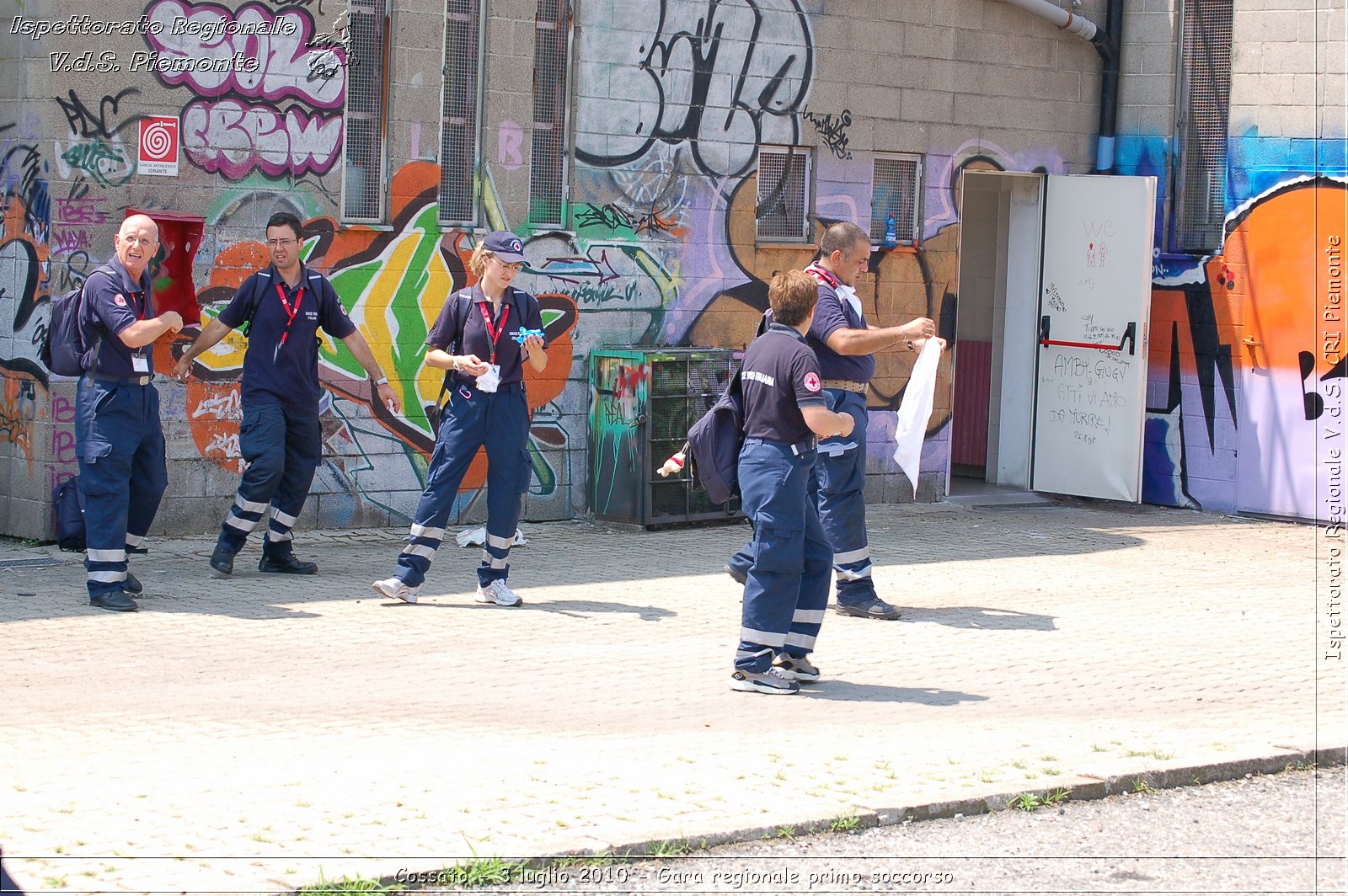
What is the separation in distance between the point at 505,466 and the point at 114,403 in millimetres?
2092

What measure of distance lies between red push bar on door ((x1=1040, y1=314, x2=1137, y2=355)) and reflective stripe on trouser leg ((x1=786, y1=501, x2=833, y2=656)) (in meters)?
7.22

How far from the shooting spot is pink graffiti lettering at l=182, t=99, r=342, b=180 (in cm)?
1062

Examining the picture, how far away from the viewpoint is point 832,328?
859 cm

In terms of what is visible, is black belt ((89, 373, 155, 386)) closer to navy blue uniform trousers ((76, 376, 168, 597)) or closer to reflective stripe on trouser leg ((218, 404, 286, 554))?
navy blue uniform trousers ((76, 376, 168, 597))

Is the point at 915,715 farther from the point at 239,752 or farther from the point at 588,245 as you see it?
the point at 588,245

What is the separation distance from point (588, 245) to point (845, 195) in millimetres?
2515

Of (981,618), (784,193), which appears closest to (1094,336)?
(784,193)

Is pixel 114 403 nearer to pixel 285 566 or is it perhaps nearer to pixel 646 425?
pixel 285 566

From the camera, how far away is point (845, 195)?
13.6 metres

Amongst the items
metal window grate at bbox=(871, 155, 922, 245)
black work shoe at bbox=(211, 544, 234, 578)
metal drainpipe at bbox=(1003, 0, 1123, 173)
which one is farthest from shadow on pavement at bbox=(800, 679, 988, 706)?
metal drainpipe at bbox=(1003, 0, 1123, 173)

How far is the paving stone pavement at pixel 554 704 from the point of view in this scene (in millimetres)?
5375

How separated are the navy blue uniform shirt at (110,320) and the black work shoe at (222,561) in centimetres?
140

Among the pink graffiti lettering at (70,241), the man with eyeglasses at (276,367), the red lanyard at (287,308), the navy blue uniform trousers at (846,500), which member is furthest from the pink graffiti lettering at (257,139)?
the navy blue uniform trousers at (846,500)

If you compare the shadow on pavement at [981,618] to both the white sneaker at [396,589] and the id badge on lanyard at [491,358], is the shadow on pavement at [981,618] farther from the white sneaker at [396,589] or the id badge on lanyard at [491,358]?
the white sneaker at [396,589]
